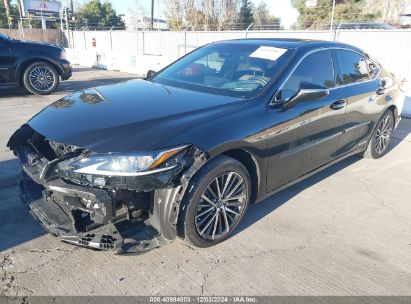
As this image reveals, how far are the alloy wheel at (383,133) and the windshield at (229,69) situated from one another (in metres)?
2.38

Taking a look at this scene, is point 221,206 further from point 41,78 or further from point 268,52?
point 41,78

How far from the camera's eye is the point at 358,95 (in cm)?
442

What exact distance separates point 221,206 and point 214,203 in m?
0.09

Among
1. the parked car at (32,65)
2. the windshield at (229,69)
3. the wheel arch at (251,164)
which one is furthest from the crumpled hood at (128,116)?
the parked car at (32,65)

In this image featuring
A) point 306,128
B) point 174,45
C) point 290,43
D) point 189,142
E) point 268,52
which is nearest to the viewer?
point 189,142

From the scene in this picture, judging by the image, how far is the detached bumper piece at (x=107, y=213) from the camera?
2537mm

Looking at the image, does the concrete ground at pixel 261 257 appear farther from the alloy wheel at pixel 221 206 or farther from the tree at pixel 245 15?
the tree at pixel 245 15

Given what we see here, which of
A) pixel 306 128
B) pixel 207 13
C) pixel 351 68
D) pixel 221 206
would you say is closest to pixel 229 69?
pixel 306 128

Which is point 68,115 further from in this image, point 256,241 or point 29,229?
point 256,241

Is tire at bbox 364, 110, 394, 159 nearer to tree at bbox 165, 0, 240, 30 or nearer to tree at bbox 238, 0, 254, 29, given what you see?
tree at bbox 165, 0, 240, 30

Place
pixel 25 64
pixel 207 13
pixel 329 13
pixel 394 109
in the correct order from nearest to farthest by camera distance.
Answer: pixel 394 109
pixel 25 64
pixel 207 13
pixel 329 13

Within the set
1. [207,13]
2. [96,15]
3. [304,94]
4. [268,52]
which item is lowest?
[304,94]

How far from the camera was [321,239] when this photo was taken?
335cm

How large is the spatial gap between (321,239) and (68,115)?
249 centimetres
